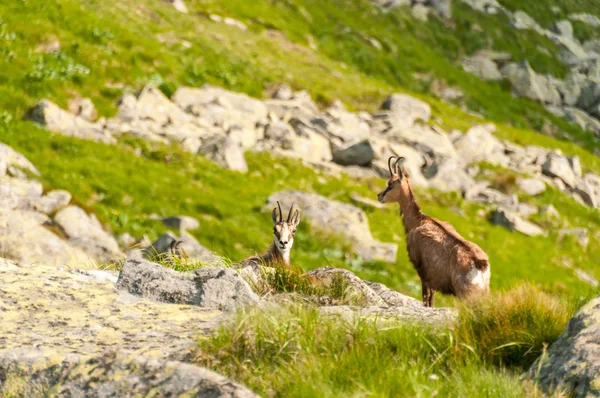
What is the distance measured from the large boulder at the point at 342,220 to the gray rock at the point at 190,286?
1845 centimetres

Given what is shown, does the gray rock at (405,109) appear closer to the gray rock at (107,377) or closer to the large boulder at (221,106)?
the large boulder at (221,106)

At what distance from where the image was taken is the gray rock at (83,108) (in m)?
29.5

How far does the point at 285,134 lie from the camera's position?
118 feet

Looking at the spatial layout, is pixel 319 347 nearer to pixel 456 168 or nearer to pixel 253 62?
pixel 456 168

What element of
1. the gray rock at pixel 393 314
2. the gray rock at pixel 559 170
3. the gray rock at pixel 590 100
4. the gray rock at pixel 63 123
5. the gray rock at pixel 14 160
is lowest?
the gray rock at pixel 590 100

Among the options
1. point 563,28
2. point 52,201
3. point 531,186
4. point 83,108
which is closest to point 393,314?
point 52,201

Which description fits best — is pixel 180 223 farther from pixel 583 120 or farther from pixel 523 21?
pixel 523 21

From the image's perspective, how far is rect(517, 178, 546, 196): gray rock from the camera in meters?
41.4

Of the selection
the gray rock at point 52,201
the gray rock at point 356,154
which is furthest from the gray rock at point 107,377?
the gray rock at point 356,154

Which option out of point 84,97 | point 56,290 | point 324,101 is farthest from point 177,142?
point 56,290

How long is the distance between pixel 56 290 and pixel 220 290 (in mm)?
1661

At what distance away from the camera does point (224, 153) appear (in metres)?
30.2

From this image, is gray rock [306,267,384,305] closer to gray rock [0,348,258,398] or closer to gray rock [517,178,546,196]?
gray rock [0,348,258,398]

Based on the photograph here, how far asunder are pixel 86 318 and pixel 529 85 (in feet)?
247
